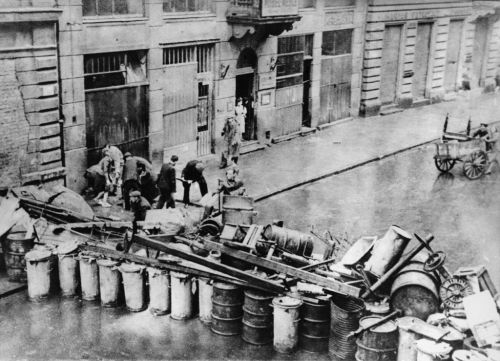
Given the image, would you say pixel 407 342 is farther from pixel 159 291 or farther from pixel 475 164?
pixel 475 164

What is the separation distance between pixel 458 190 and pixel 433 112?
519 inches

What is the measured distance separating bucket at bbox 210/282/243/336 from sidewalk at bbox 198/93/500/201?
755 centimetres

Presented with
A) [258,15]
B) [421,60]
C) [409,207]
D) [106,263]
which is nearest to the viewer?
[106,263]

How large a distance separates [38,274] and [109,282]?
4.53ft

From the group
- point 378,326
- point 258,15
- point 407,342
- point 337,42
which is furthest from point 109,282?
point 337,42

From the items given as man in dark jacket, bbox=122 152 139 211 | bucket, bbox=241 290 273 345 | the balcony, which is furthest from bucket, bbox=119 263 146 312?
the balcony

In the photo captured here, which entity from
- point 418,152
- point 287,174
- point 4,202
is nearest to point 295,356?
point 4,202

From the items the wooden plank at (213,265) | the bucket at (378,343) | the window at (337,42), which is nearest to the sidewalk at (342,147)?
the window at (337,42)

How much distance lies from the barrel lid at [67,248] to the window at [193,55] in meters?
9.28

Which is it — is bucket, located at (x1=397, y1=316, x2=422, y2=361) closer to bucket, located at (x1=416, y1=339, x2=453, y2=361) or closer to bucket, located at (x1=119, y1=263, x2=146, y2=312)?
bucket, located at (x1=416, y1=339, x2=453, y2=361)

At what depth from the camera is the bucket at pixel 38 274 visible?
1216cm

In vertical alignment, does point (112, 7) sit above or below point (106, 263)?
above

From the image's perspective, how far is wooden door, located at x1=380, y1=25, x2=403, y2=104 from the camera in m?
30.6

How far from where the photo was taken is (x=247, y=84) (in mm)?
24219
